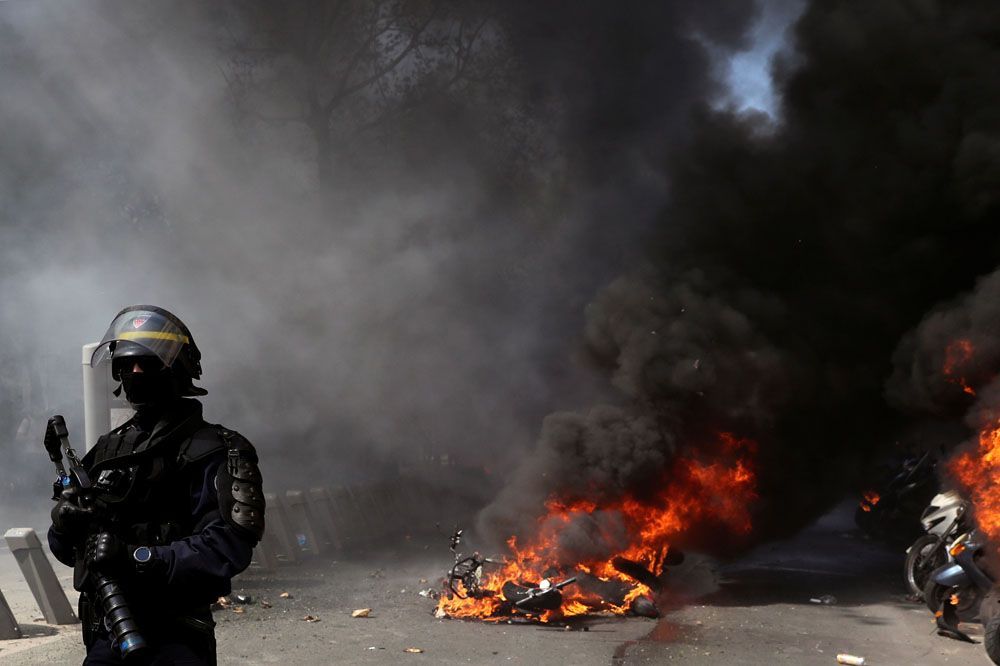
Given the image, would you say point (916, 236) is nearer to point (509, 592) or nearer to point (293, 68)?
point (509, 592)

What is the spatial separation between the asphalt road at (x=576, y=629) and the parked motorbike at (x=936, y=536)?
28 centimetres

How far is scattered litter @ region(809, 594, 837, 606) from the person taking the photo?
893 centimetres

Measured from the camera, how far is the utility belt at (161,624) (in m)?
2.74

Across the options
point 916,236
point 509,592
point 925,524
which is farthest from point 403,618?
point 916,236

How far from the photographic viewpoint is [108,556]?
8.46 feet

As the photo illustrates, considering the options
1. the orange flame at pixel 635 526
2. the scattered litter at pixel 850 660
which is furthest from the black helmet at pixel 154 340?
the orange flame at pixel 635 526

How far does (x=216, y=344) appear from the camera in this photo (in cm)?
1653

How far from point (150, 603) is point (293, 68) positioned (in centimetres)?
1485

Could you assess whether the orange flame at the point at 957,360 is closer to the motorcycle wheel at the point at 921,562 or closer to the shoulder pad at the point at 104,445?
the motorcycle wheel at the point at 921,562

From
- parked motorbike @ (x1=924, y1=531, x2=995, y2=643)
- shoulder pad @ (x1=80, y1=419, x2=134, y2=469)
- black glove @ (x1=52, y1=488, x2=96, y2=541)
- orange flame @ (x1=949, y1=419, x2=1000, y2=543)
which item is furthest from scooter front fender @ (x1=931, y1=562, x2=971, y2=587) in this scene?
black glove @ (x1=52, y1=488, x2=96, y2=541)

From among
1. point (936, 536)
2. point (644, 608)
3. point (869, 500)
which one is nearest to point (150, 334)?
point (644, 608)

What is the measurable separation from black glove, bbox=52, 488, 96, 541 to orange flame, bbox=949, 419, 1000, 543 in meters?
6.52

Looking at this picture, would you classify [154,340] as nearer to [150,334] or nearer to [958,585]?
[150,334]

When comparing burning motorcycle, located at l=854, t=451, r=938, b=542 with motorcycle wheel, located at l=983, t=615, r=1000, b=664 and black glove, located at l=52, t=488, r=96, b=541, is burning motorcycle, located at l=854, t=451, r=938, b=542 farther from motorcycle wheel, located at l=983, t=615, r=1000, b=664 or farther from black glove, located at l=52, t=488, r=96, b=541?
black glove, located at l=52, t=488, r=96, b=541
